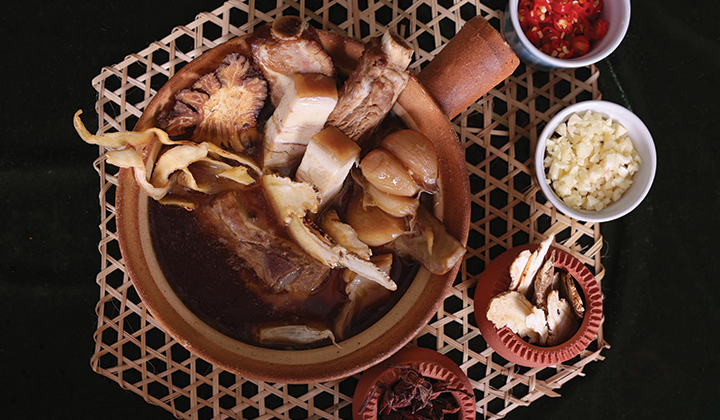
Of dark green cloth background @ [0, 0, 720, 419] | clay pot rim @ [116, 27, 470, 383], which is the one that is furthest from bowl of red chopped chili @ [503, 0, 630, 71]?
clay pot rim @ [116, 27, 470, 383]

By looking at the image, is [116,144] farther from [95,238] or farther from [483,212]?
[483,212]

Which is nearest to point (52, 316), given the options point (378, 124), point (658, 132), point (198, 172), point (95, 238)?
point (95, 238)

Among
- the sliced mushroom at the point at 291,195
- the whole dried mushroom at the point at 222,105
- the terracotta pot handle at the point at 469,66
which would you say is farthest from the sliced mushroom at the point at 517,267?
the whole dried mushroom at the point at 222,105

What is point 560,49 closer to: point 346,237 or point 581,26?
point 581,26

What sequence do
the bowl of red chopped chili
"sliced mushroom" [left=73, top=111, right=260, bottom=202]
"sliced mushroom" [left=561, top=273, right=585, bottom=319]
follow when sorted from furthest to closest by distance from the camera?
the bowl of red chopped chili
"sliced mushroom" [left=561, top=273, right=585, bottom=319]
"sliced mushroom" [left=73, top=111, right=260, bottom=202]

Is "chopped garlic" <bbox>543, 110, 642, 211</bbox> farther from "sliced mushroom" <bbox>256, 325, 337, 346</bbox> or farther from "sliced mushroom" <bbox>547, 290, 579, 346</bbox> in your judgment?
"sliced mushroom" <bbox>256, 325, 337, 346</bbox>
